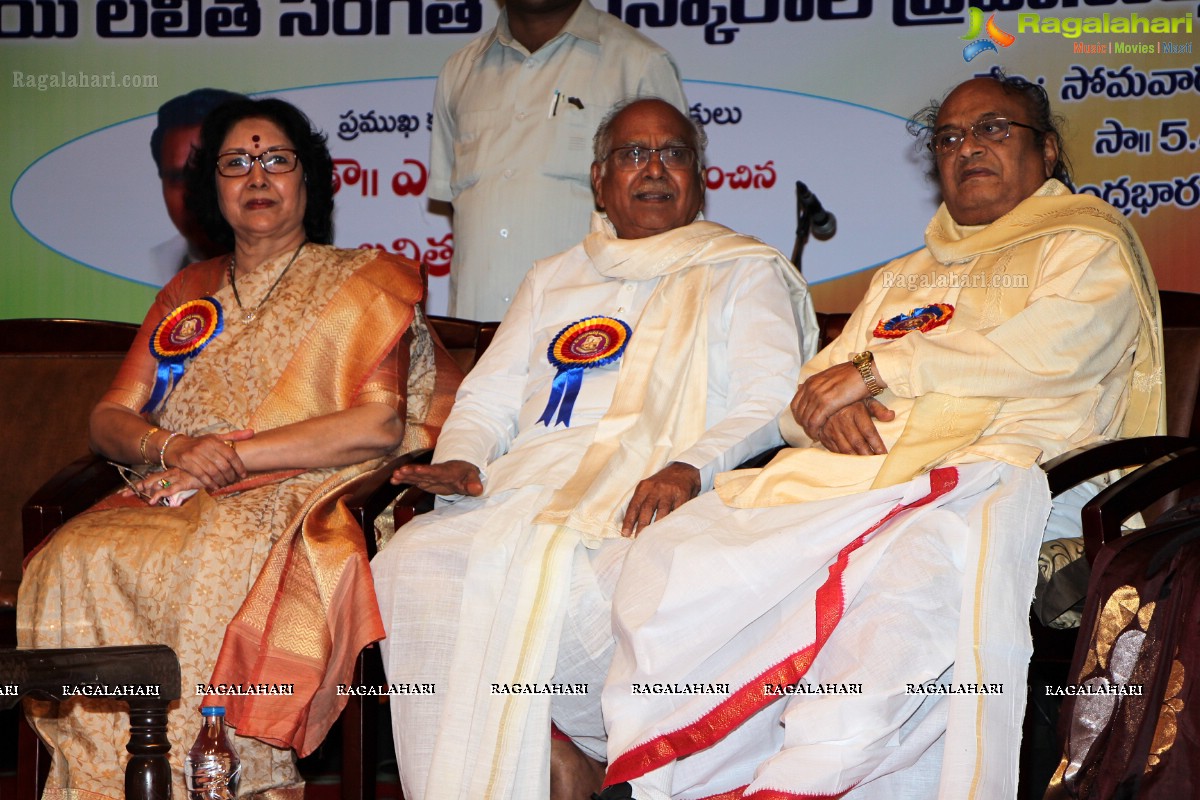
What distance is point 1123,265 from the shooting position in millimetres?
3293

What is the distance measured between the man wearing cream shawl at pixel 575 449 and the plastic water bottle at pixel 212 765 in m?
0.40

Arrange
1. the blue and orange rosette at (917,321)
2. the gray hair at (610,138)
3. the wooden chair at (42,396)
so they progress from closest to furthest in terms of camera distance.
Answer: the blue and orange rosette at (917,321) → the gray hair at (610,138) → the wooden chair at (42,396)

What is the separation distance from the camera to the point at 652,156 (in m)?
3.91

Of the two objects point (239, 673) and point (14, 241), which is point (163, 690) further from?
point (14, 241)

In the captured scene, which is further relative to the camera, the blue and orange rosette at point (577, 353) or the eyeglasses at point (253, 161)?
the eyeglasses at point (253, 161)

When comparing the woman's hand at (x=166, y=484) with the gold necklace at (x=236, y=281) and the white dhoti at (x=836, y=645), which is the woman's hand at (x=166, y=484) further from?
the white dhoti at (x=836, y=645)

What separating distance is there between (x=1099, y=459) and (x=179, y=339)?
2442mm

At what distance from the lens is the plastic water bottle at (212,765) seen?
10.7 ft

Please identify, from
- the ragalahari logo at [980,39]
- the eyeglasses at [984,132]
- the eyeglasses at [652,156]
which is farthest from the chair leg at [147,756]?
the ragalahari logo at [980,39]

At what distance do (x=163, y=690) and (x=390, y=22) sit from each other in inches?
157

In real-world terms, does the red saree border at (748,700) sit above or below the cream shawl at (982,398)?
below

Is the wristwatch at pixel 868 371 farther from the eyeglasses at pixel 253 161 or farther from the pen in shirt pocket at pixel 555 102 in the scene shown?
the pen in shirt pocket at pixel 555 102

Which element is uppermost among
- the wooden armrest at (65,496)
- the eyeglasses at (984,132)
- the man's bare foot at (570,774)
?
the eyeglasses at (984,132)

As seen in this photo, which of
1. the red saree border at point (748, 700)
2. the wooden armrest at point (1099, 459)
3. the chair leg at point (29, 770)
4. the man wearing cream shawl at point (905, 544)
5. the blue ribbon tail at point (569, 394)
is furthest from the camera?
the blue ribbon tail at point (569, 394)
